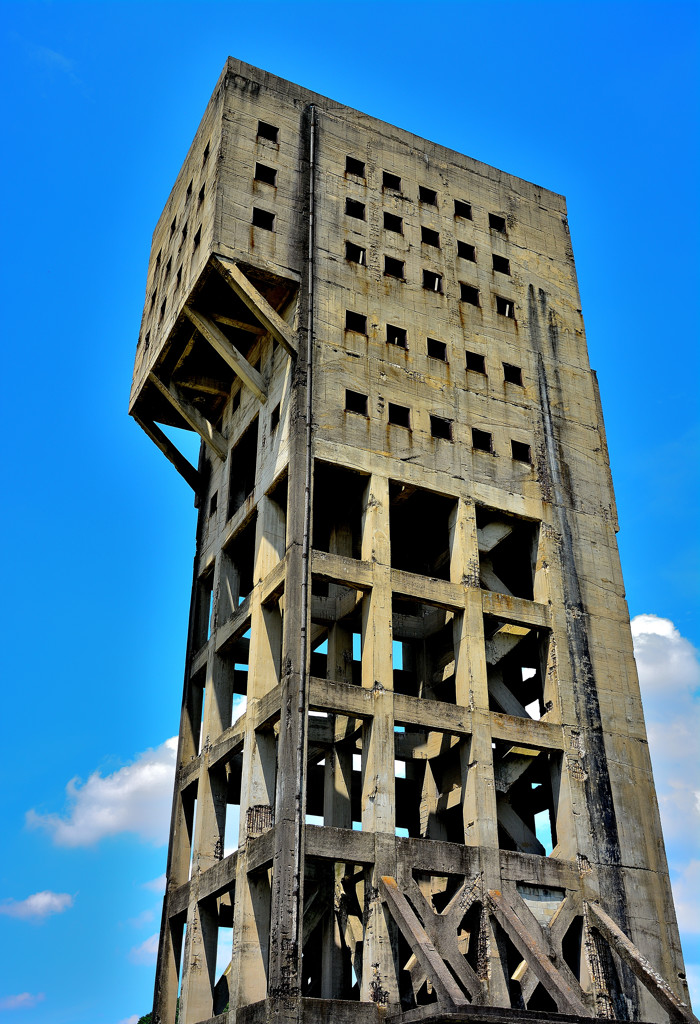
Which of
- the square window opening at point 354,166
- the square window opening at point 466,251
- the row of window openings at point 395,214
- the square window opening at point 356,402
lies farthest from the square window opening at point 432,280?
the square window opening at point 356,402

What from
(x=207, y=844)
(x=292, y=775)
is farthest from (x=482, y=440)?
(x=207, y=844)

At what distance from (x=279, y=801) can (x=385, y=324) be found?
11248 mm

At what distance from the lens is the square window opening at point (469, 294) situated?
84.5ft

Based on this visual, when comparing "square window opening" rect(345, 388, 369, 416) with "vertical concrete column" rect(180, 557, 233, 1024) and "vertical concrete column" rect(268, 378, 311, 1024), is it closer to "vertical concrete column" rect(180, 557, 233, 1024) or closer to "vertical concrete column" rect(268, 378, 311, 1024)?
"vertical concrete column" rect(268, 378, 311, 1024)

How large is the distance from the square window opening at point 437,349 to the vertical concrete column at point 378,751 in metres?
4.14

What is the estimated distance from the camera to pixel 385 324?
23.8 metres

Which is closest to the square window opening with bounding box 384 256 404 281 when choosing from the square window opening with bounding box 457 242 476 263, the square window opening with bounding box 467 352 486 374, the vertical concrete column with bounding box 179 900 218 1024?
the square window opening with bounding box 457 242 476 263

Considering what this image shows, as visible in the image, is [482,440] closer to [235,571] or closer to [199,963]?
[235,571]

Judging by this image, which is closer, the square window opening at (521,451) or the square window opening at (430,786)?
the square window opening at (430,786)

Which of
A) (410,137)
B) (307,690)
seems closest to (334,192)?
(410,137)

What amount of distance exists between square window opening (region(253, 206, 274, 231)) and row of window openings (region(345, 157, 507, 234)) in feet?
7.98

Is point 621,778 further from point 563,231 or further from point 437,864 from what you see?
point 563,231

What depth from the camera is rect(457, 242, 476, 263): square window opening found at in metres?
26.3

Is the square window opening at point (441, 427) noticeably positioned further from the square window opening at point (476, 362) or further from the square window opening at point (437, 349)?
the square window opening at point (476, 362)
